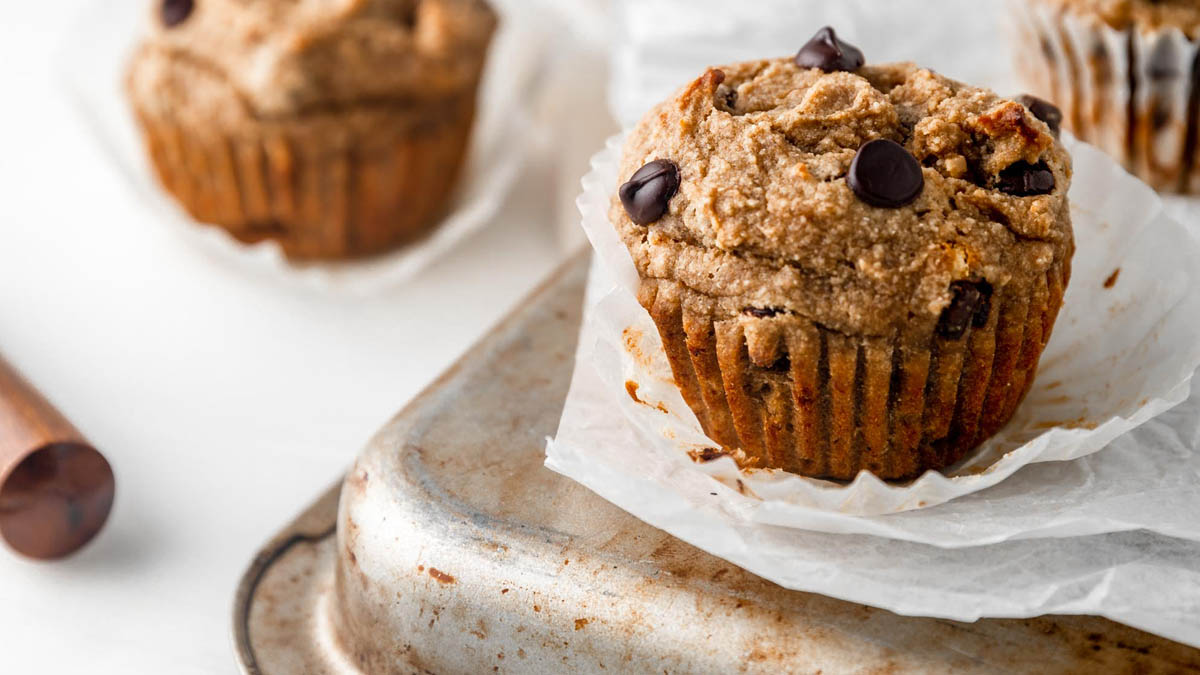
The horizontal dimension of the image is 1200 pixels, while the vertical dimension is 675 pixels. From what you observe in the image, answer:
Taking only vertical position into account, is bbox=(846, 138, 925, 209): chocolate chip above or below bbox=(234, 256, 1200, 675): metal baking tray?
above

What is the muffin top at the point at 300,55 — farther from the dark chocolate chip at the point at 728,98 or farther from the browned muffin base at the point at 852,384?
the browned muffin base at the point at 852,384

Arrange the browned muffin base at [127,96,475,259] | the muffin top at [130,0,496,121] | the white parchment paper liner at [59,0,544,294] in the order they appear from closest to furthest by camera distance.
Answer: the muffin top at [130,0,496,121] < the browned muffin base at [127,96,475,259] < the white parchment paper liner at [59,0,544,294]

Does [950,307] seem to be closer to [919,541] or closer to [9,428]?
[919,541]

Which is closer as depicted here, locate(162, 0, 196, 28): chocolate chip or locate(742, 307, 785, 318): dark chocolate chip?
locate(742, 307, 785, 318): dark chocolate chip

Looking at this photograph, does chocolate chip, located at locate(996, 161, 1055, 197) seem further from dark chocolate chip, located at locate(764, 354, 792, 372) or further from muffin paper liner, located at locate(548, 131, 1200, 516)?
dark chocolate chip, located at locate(764, 354, 792, 372)

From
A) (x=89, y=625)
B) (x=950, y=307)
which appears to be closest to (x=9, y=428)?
(x=89, y=625)

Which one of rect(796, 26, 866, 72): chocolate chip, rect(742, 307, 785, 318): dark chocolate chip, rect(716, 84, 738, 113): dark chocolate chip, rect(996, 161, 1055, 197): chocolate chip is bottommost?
rect(742, 307, 785, 318): dark chocolate chip

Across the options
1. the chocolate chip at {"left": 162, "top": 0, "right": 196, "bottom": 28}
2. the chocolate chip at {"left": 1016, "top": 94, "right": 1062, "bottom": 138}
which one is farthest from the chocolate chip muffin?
the chocolate chip at {"left": 162, "top": 0, "right": 196, "bottom": 28}
